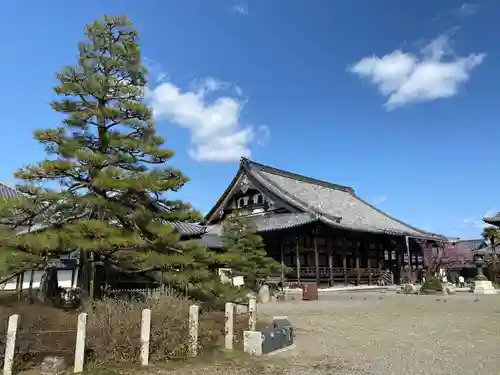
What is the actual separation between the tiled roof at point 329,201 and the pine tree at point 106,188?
17.3 metres

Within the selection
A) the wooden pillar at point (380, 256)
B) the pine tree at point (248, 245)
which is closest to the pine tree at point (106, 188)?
the pine tree at point (248, 245)

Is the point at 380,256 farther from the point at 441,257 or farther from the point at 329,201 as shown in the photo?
the point at 441,257

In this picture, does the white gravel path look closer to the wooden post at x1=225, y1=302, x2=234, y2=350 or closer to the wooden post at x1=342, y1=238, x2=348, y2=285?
the wooden post at x1=225, y1=302, x2=234, y2=350

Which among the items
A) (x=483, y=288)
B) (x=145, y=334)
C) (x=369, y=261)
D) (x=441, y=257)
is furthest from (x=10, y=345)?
(x=441, y=257)

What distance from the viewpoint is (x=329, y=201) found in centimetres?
3556

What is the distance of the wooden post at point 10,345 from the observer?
634 centimetres

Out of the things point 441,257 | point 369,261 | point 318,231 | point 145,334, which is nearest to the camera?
point 145,334

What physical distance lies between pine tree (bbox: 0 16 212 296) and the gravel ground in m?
2.45

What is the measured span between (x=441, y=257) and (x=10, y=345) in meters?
35.6

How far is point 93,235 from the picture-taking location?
776 centimetres

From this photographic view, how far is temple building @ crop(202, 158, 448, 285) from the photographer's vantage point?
89.1 ft

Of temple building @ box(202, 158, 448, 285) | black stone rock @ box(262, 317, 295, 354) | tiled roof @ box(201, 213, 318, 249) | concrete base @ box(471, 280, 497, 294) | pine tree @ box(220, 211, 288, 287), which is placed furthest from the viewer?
temple building @ box(202, 158, 448, 285)

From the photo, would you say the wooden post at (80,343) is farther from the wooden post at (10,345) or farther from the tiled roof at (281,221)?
the tiled roof at (281,221)

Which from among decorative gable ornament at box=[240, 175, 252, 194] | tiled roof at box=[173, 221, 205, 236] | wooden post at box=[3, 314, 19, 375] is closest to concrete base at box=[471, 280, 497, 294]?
decorative gable ornament at box=[240, 175, 252, 194]
